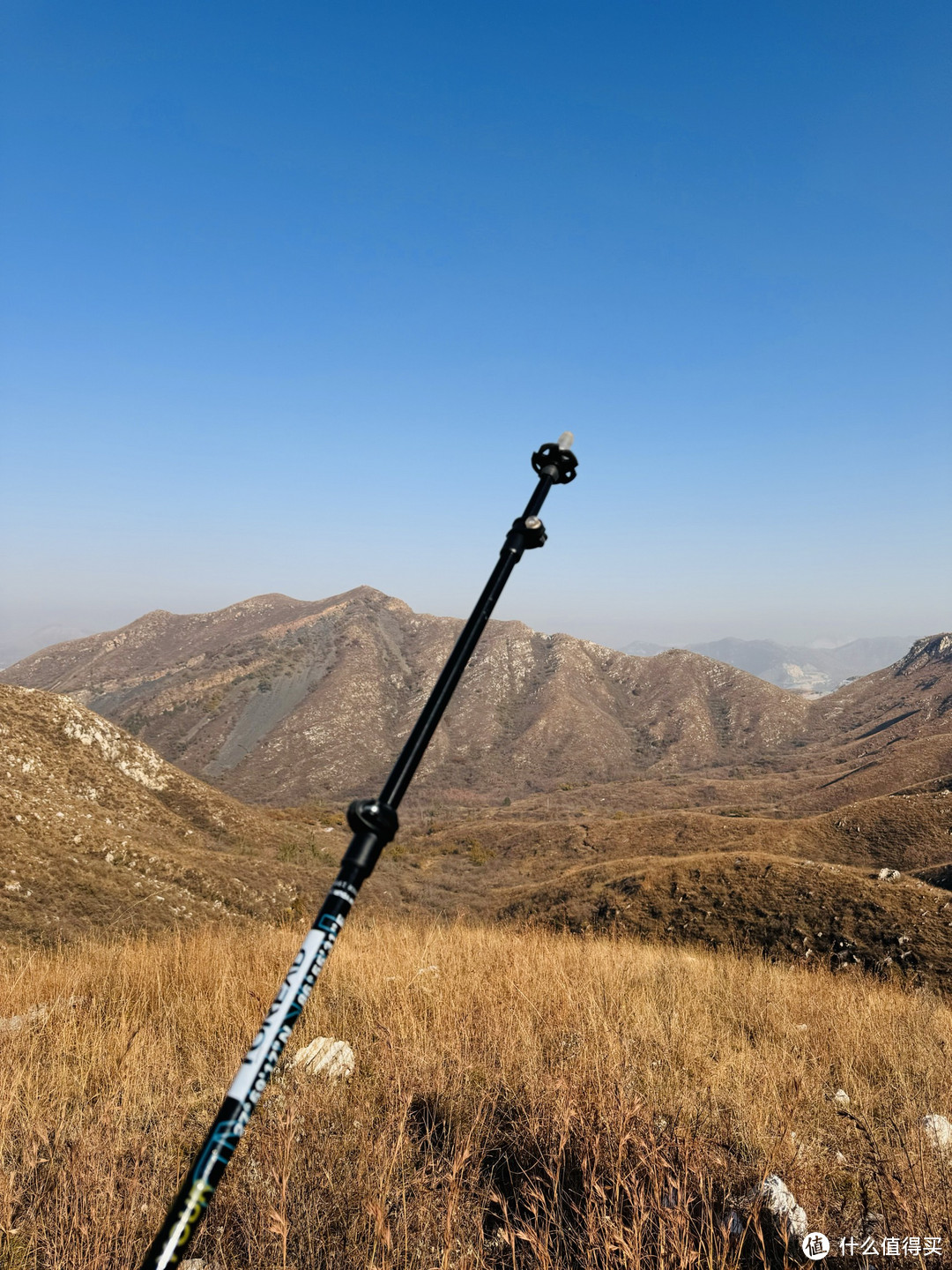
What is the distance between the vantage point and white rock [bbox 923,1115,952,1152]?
303 centimetres

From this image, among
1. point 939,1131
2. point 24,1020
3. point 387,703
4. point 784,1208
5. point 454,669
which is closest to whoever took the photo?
point 454,669

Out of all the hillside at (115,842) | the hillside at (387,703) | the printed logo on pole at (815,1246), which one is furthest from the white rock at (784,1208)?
the hillside at (387,703)

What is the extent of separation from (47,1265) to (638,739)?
8983 centimetres

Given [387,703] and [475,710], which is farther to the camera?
[475,710]

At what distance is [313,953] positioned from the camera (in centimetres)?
123

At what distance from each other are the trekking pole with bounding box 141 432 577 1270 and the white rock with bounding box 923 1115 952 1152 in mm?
3585

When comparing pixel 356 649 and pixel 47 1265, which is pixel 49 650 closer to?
pixel 356 649

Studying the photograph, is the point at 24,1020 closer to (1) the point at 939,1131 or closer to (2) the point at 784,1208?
(2) the point at 784,1208

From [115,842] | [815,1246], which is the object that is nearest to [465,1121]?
[815,1246]

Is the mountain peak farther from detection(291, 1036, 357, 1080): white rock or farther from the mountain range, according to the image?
detection(291, 1036, 357, 1080): white rock

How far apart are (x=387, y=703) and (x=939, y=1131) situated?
8454cm

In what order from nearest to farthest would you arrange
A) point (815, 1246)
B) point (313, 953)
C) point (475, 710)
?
point (313, 953), point (815, 1246), point (475, 710)

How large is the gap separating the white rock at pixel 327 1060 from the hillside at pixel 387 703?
203 ft

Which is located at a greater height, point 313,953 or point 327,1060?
point 313,953
